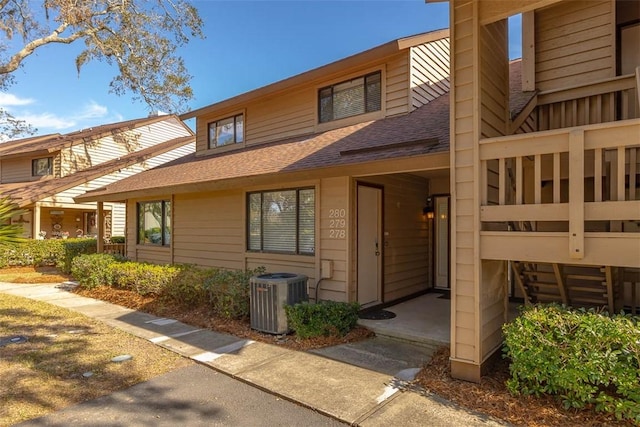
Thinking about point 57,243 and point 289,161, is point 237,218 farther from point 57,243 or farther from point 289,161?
point 57,243

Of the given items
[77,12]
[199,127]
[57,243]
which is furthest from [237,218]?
[57,243]

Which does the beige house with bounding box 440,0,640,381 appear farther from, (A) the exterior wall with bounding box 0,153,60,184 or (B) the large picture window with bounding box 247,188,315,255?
(A) the exterior wall with bounding box 0,153,60,184

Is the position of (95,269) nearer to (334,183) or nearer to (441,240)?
(334,183)

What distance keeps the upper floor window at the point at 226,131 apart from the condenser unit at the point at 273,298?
19.8 feet

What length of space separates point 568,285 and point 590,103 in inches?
109

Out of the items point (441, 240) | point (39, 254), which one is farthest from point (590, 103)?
point (39, 254)

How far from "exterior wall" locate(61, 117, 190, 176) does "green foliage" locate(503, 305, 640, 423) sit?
21164 millimetres

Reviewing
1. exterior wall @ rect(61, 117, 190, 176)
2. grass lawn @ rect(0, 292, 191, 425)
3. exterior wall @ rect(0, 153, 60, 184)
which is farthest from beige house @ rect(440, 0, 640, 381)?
exterior wall @ rect(0, 153, 60, 184)

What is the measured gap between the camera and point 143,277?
28.2ft

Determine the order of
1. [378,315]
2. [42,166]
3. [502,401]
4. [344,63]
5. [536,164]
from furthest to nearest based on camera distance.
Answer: [42,166] < [344,63] < [378,315] < [536,164] < [502,401]

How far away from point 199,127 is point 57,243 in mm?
8276

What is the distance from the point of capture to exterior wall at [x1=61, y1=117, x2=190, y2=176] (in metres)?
18.6

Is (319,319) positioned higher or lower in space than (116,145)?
lower

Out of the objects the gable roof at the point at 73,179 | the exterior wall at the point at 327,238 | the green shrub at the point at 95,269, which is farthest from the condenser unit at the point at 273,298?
the gable roof at the point at 73,179
